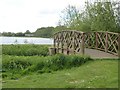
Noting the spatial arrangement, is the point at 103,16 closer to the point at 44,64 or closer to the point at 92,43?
the point at 92,43

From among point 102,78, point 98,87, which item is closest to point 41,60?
point 102,78

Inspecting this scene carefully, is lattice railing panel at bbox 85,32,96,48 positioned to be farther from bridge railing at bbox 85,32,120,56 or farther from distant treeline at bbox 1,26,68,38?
distant treeline at bbox 1,26,68,38

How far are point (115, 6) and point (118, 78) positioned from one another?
11.5 m

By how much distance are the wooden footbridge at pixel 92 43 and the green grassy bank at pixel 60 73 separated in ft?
9.95

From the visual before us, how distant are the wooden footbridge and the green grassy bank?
9.95 feet

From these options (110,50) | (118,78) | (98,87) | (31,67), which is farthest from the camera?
(110,50)

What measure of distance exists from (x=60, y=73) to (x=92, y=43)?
772cm

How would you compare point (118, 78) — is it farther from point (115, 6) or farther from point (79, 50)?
point (115, 6)

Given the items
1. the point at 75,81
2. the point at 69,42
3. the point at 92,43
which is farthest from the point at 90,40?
the point at 75,81

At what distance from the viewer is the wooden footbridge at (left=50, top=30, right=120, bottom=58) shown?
52.2 feet

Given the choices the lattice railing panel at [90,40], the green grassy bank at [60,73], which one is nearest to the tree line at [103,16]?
the lattice railing panel at [90,40]

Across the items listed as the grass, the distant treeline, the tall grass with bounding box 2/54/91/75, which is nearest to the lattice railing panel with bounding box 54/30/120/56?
the tall grass with bounding box 2/54/91/75

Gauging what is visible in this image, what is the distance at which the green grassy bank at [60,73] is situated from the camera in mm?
8365

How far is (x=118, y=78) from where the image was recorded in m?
8.59
